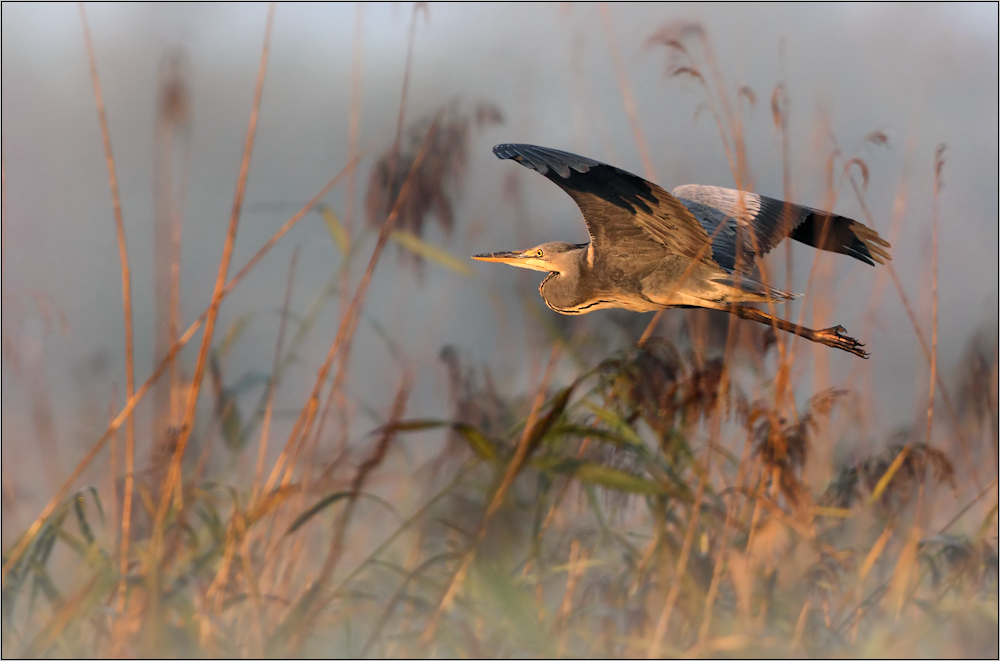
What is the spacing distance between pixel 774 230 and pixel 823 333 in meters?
0.34

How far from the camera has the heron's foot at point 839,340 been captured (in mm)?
2006

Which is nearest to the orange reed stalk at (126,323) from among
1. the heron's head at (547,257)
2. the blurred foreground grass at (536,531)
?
the blurred foreground grass at (536,531)

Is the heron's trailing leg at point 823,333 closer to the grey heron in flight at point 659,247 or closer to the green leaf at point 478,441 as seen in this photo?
the grey heron in flight at point 659,247

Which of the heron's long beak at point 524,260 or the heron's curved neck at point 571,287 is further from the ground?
the heron's long beak at point 524,260

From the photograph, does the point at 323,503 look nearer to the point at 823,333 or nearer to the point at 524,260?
the point at 524,260

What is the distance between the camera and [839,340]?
2.04 meters

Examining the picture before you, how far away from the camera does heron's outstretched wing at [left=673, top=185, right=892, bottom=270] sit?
2139 millimetres

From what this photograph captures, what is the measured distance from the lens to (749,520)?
5.58ft

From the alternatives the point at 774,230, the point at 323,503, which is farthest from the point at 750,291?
the point at 323,503

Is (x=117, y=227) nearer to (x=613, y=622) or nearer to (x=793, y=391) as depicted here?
(x=613, y=622)

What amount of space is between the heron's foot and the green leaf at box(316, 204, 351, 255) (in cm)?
113

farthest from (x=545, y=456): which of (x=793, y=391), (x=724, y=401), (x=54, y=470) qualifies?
(x=54, y=470)

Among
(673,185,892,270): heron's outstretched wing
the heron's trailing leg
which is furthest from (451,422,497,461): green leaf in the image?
(673,185,892,270): heron's outstretched wing

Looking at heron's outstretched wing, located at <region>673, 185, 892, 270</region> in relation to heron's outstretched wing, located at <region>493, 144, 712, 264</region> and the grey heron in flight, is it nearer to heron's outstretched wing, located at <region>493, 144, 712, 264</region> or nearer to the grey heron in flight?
the grey heron in flight
